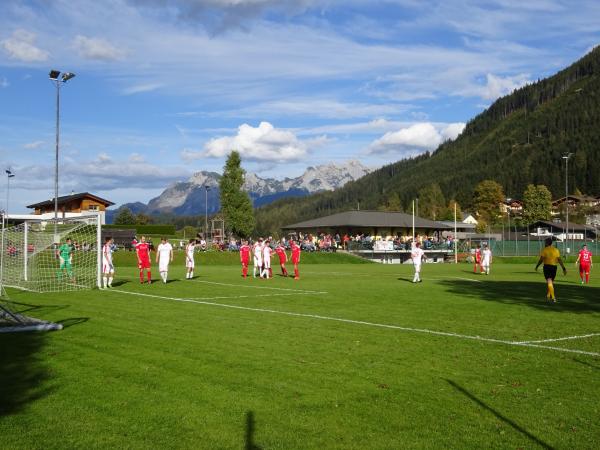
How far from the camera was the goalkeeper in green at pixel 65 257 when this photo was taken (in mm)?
28062

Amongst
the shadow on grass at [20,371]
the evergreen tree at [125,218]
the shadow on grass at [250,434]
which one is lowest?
the shadow on grass at [250,434]

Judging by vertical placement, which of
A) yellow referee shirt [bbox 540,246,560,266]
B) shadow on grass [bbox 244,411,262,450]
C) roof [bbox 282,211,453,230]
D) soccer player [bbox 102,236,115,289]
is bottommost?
shadow on grass [bbox 244,411,262,450]

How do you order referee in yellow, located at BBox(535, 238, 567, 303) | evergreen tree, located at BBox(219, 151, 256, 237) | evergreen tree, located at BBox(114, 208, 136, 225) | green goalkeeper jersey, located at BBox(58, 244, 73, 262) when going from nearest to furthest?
referee in yellow, located at BBox(535, 238, 567, 303) → green goalkeeper jersey, located at BBox(58, 244, 73, 262) → evergreen tree, located at BBox(219, 151, 256, 237) → evergreen tree, located at BBox(114, 208, 136, 225)

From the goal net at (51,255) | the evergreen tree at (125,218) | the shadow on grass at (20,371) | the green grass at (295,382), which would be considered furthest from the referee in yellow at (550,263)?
the evergreen tree at (125,218)

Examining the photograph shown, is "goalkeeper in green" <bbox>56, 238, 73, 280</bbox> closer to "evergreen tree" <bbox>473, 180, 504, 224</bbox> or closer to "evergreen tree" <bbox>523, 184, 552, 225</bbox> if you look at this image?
"evergreen tree" <bbox>523, 184, 552, 225</bbox>

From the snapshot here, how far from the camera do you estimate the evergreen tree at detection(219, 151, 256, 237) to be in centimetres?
9381

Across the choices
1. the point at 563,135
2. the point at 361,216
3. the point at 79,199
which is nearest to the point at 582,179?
the point at 563,135

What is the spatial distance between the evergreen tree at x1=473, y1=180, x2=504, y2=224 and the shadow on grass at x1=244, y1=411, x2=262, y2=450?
14094 cm

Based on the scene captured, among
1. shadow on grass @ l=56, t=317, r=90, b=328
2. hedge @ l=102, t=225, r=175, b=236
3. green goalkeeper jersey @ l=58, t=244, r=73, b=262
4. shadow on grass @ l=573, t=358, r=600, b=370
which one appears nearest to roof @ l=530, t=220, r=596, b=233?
hedge @ l=102, t=225, r=175, b=236

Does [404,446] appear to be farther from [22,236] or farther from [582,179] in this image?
[582,179]

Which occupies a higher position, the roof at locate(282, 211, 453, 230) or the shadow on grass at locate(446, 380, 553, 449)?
the roof at locate(282, 211, 453, 230)

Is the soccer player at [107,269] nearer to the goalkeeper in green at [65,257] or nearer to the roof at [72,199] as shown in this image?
the goalkeeper in green at [65,257]

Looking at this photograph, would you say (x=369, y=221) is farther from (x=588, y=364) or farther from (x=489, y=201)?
(x=489, y=201)

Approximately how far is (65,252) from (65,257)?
0.25m
